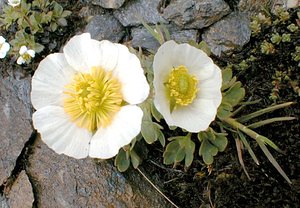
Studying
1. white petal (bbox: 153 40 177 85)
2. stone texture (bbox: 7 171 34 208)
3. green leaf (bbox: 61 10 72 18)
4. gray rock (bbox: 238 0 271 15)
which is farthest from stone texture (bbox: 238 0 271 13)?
stone texture (bbox: 7 171 34 208)

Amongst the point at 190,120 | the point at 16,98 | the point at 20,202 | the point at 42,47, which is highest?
the point at 190,120

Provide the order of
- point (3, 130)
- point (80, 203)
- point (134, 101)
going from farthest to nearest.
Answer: point (3, 130) → point (80, 203) → point (134, 101)

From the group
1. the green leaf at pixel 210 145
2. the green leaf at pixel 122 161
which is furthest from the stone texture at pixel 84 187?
the green leaf at pixel 210 145

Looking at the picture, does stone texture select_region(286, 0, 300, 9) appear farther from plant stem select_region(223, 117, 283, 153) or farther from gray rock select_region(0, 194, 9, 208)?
gray rock select_region(0, 194, 9, 208)

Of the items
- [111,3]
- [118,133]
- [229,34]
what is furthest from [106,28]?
[118,133]

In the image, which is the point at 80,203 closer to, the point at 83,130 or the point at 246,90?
the point at 83,130

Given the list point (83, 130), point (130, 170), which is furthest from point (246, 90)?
point (83, 130)

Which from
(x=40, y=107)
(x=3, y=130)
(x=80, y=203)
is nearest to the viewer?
(x=40, y=107)
